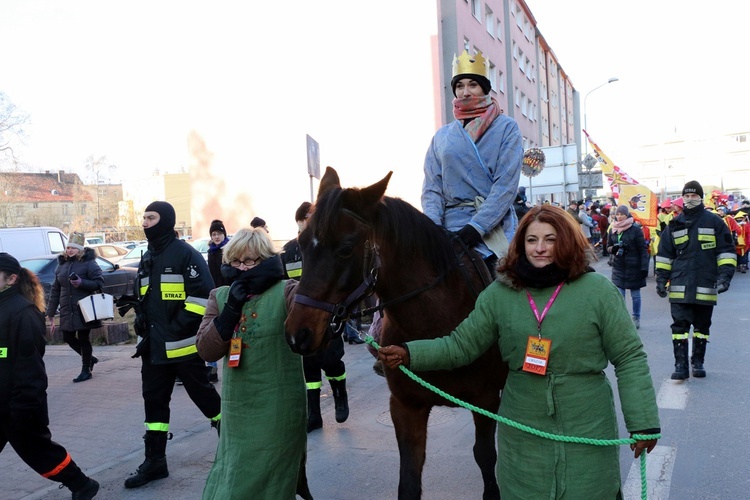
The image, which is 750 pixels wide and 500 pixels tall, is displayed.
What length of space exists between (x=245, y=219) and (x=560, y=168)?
46.3 ft

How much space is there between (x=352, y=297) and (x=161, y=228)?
110 inches

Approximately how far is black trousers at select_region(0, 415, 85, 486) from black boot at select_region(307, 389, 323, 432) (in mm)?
2230

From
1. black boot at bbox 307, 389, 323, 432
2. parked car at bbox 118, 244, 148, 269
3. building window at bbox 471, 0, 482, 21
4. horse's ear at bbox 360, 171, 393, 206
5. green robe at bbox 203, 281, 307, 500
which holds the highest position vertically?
building window at bbox 471, 0, 482, 21

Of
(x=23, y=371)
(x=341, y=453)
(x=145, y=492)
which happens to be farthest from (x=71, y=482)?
(x=341, y=453)

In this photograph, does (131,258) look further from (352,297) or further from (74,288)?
(352,297)

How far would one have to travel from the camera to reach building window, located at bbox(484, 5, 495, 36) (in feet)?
114

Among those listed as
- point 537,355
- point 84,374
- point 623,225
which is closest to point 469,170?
point 537,355

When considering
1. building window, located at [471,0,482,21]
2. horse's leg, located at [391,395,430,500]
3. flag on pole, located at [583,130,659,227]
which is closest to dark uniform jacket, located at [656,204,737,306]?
horse's leg, located at [391,395,430,500]

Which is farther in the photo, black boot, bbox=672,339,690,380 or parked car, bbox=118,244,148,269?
parked car, bbox=118,244,148,269

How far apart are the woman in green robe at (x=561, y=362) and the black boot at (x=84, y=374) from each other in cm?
755

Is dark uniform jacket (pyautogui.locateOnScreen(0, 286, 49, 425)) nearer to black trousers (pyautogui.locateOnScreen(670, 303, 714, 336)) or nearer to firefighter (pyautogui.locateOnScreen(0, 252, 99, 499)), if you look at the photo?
firefighter (pyautogui.locateOnScreen(0, 252, 99, 499))

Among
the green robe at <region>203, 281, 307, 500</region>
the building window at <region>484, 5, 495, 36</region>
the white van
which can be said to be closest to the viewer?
the green robe at <region>203, 281, 307, 500</region>

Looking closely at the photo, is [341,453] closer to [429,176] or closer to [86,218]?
[429,176]

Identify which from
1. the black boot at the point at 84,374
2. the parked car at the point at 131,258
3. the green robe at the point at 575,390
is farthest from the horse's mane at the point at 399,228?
the parked car at the point at 131,258
